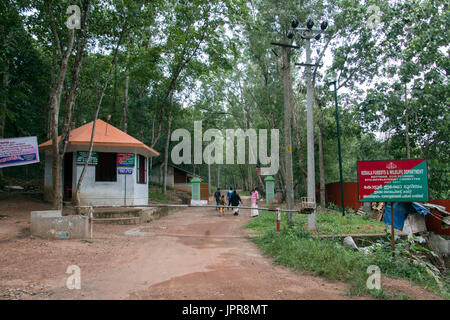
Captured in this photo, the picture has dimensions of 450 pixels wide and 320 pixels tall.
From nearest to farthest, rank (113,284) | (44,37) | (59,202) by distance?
(113,284) → (59,202) → (44,37)

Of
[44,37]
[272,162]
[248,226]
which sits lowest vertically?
[248,226]

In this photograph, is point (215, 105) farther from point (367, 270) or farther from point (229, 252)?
point (367, 270)

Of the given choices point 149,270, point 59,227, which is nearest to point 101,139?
point 59,227

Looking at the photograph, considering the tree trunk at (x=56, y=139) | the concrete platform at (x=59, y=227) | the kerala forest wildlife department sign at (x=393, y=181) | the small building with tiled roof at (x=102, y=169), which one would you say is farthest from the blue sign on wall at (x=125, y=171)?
the kerala forest wildlife department sign at (x=393, y=181)

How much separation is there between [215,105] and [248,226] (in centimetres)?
2080

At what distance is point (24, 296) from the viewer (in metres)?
4.65

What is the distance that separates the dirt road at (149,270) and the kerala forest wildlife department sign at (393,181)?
2813mm

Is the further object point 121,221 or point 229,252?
point 121,221

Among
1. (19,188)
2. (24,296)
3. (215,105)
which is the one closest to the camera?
(24,296)

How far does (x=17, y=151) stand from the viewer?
12555mm

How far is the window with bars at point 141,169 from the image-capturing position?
17.4 m

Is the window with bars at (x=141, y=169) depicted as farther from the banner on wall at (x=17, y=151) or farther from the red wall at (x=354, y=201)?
the red wall at (x=354, y=201)

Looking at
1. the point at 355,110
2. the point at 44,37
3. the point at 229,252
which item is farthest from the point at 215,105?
the point at 229,252
